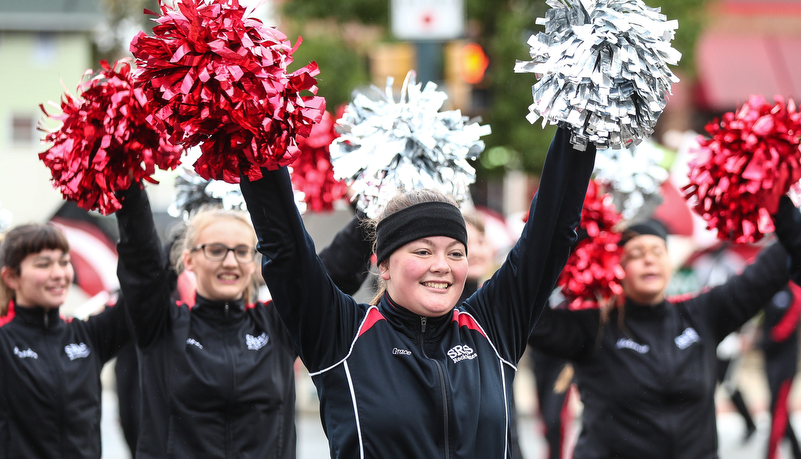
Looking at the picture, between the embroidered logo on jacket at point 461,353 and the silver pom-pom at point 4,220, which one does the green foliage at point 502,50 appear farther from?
the embroidered logo on jacket at point 461,353

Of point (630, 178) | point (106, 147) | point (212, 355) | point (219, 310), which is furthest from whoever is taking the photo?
point (630, 178)

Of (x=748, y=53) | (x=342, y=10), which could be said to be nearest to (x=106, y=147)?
(x=342, y=10)

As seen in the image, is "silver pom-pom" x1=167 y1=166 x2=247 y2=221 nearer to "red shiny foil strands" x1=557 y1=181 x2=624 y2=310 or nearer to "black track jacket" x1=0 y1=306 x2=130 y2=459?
"black track jacket" x1=0 y1=306 x2=130 y2=459

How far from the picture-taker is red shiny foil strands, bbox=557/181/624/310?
4039 mm

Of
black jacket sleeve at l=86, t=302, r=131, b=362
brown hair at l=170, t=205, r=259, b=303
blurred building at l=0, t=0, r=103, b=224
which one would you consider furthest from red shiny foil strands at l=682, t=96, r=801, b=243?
blurred building at l=0, t=0, r=103, b=224

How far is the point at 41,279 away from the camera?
4.12 meters

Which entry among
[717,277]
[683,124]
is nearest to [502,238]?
[717,277]

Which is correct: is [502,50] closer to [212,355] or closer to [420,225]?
[212,355]

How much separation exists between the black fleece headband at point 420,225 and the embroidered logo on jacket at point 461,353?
287mm

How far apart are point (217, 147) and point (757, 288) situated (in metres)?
2.61

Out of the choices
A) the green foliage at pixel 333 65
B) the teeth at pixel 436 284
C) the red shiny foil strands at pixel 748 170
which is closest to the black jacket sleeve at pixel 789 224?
the red shiny foil strands at pixel 748 170

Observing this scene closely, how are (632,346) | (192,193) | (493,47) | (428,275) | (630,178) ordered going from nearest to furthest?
1. (428,275)
2. (632,346)
3. (192,193)
4. (630,178)
5. (493,47)

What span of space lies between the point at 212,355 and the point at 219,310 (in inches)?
8.4

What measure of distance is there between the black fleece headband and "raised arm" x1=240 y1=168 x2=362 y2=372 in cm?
20
